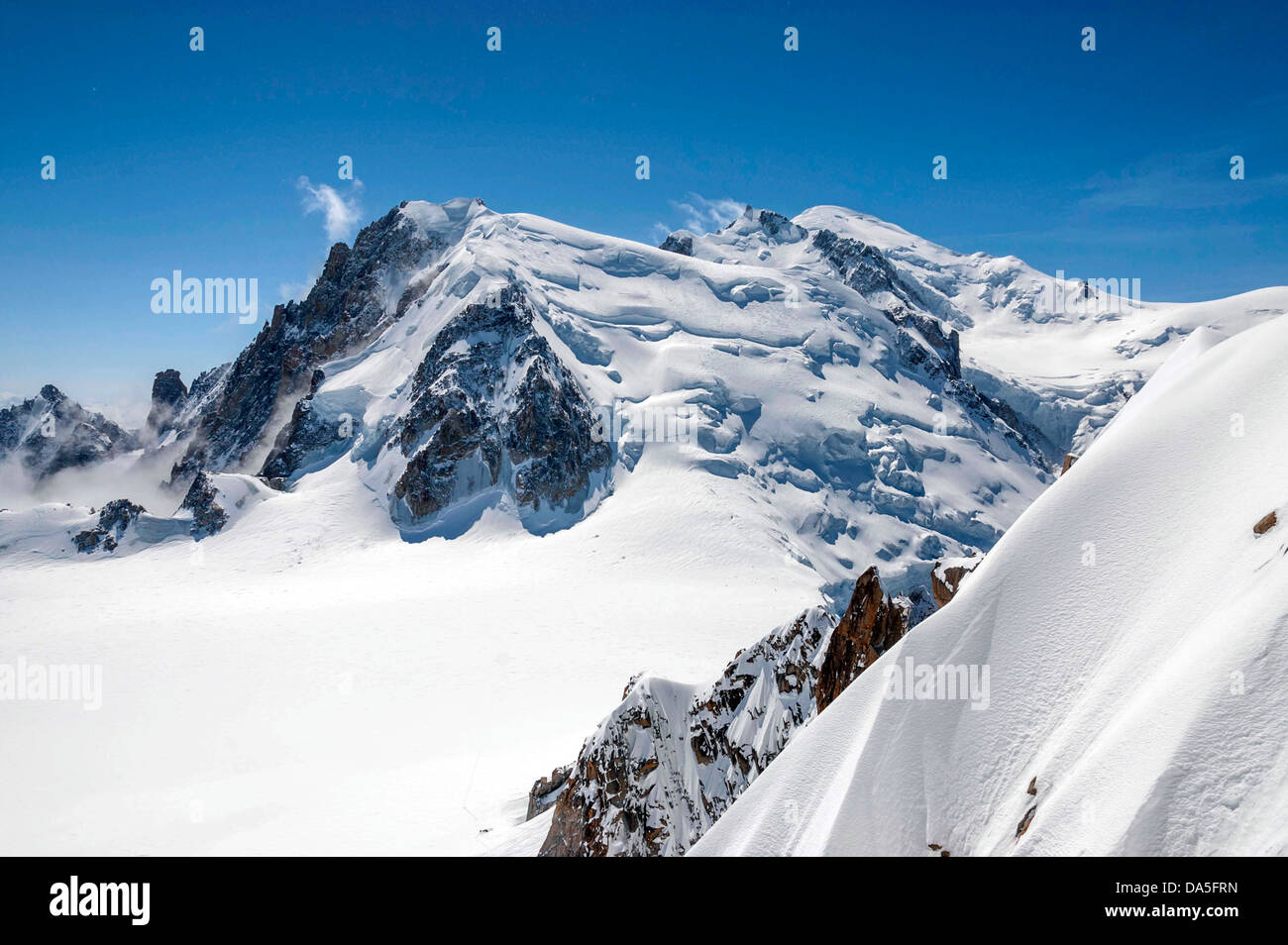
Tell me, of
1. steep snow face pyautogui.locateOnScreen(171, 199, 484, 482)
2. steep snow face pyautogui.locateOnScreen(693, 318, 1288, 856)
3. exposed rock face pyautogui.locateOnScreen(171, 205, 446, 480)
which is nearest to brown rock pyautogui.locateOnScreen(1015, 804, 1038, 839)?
steep snow face pyautogui.locateOnScreen(693, 318, 1288, 856)

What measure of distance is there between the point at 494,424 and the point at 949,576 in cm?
6800

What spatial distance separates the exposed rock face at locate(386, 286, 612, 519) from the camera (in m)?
79.2

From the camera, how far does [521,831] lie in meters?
28.0

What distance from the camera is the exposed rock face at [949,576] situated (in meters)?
19.2

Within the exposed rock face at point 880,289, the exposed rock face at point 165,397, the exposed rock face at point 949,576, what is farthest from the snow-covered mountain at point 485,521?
the exposed rock face at point 165,397

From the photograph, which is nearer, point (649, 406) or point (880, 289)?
point (649, 406)

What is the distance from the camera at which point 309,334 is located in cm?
13138

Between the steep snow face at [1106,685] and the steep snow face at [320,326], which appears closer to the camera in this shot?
the steep snow face at [1106,685]

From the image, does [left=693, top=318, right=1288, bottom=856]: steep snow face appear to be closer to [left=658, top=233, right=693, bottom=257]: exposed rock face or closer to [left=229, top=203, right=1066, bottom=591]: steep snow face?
[left=229, top=203, right=1066, bottom=591]: steep snow face

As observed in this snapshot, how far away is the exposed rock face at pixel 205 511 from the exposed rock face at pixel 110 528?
519cm

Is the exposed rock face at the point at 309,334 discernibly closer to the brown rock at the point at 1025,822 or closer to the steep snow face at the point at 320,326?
the steep snow face at the point at 320,326

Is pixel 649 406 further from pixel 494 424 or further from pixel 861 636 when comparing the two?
pixel 861 636

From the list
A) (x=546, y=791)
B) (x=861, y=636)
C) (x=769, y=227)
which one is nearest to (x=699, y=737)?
(x=861, y=636)

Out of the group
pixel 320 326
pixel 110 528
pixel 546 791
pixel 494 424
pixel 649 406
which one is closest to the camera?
pixel 546 791
